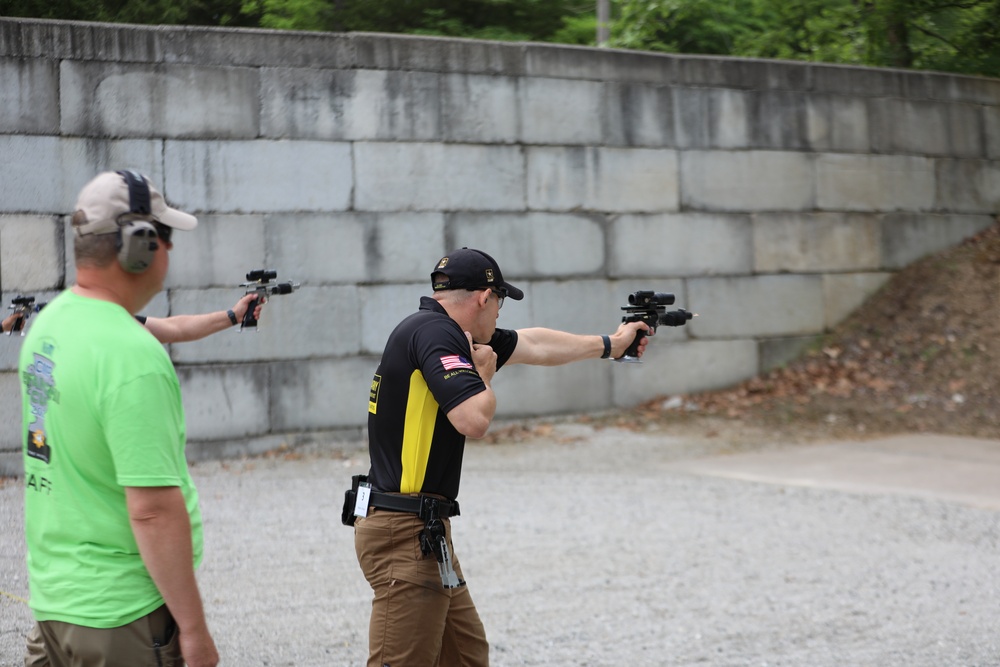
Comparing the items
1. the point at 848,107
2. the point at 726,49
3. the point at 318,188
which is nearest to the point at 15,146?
the point at 318,188

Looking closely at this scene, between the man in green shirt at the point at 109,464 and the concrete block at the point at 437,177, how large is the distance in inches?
274

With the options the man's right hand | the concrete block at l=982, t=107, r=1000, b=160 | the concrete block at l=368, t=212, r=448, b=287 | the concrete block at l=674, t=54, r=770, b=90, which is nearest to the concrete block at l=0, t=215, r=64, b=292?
the concrete block at l=368, t=212, r=448, b=287

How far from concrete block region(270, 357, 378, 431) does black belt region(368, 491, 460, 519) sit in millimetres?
5848

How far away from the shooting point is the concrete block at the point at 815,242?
11.0 metres

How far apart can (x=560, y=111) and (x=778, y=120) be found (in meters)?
2.50

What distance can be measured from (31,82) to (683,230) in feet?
19.5

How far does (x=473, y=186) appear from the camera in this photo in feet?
31.9

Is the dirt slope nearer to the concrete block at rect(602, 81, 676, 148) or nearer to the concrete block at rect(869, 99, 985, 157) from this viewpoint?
the concrete block at rect(869, 99, 985, 157)

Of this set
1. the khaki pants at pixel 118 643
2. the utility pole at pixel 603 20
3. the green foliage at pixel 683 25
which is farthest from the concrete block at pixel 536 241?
the khaki pants at pixel 118 643

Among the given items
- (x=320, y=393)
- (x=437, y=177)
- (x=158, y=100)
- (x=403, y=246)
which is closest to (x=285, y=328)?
(x=320, y=393)

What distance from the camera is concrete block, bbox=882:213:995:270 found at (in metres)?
11.7

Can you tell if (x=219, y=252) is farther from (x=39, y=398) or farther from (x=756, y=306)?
(x=39, y=398)

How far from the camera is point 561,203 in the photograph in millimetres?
10102

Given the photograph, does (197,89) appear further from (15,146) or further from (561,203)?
(561,203)
